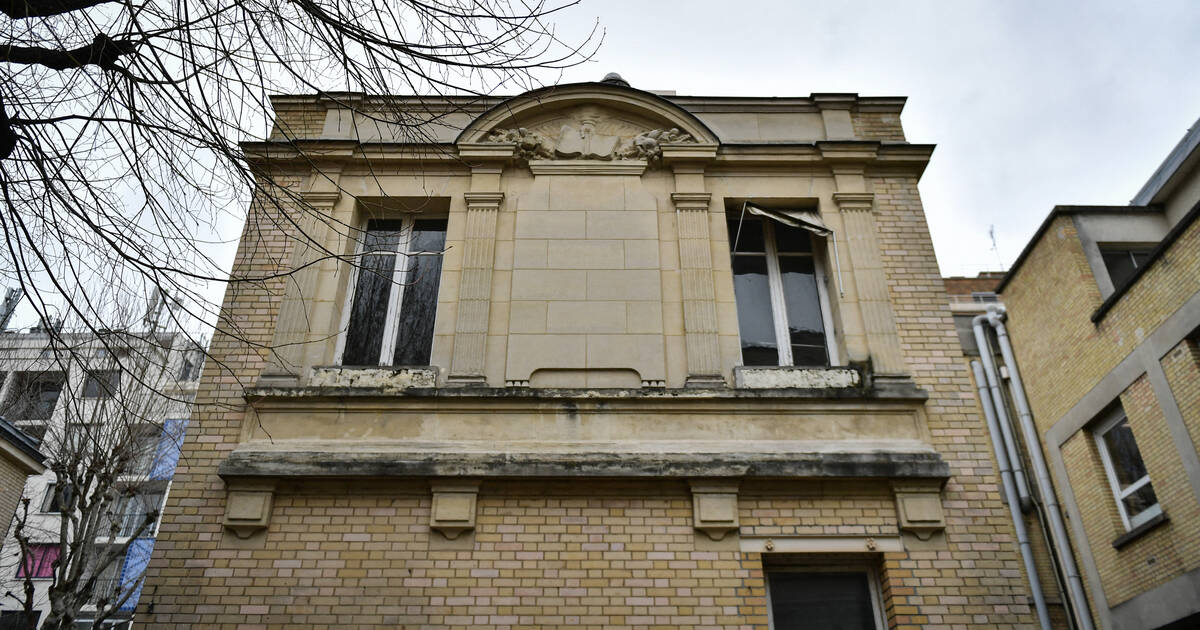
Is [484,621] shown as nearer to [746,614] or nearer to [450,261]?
[746,614]

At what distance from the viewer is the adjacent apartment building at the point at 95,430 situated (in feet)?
27.1

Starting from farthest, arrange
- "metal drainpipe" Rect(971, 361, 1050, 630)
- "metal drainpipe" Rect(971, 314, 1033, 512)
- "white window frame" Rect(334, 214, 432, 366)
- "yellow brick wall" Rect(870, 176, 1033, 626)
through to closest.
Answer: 1. "metal drainpipe" Rect(971, 314, 1033, 512)
2. "white window frame" Rect(334, 214, 432, 366)
3. "metal drainpipe" Rect(971, 361, 1050, 630)
4. "yellow brick wall" Rect(870, 176, 1033, 626)

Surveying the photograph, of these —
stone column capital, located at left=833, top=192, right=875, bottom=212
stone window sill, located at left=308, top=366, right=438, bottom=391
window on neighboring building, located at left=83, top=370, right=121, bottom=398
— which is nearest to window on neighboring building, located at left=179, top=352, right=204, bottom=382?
window on neighboring building, located at left=83, top=370, right=121, bottom=398

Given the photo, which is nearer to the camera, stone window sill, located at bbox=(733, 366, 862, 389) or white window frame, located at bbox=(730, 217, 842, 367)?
stone window sill, located at bbox=(733, 366, 862, 389)

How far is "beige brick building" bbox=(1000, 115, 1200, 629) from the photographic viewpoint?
Result: 11.8 m

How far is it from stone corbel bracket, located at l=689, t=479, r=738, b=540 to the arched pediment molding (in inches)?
149

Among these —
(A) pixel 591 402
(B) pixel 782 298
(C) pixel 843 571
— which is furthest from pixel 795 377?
(A) pixel 591 402

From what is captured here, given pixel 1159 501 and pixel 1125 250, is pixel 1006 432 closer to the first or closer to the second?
pixel 1159 501

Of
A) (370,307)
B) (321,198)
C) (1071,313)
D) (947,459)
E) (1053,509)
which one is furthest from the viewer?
(1071,313)

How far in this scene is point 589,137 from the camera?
881 cm

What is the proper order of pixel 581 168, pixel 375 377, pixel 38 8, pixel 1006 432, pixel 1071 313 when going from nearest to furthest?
pixel 38 8, pixel 375 377, pixel 581 168, pixel 1006 432, pixel 1071 313

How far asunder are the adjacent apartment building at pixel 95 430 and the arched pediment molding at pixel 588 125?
4.17 meters

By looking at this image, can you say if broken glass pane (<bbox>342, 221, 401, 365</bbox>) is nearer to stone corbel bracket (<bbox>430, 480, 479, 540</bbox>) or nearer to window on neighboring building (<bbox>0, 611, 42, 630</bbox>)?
stone corbel bracket (<bbox>430, 480, 479, 540</bbox>)

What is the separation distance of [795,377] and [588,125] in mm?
3727
